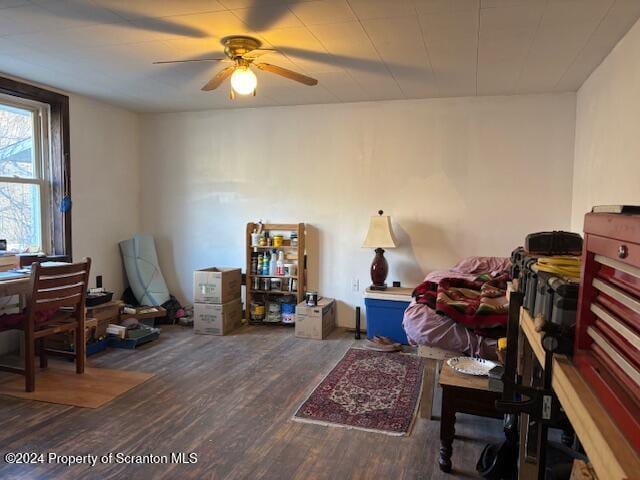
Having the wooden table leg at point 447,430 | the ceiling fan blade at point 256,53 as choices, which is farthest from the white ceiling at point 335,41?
the wooden table leg at point 447,430

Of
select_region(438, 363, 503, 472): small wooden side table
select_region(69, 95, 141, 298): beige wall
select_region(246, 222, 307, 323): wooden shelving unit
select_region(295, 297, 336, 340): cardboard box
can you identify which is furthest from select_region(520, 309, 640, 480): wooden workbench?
select_region(69, 95, 141, 298): beige wall

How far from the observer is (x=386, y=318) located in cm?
421

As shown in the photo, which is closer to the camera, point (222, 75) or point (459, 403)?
point (459, 403)

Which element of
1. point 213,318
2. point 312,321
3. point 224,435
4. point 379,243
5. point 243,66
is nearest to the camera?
point 224,435

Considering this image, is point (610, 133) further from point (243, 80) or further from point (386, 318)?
point (243, 80)

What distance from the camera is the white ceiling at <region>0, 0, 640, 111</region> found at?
239 cm

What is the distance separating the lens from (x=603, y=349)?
0.88 meters

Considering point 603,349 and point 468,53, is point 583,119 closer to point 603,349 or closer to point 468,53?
point 468,53

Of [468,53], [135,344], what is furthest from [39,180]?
[468,53]

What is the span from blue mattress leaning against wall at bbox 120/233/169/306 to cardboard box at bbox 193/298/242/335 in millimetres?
708

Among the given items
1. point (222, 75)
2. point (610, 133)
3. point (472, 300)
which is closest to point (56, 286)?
point (222, 75)

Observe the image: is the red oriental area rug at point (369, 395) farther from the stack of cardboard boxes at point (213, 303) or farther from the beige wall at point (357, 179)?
the stack of cardboard boxes at point (213, 303)

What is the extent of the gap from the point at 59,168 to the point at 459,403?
13.5 ft

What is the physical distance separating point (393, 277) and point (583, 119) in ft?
7.12
